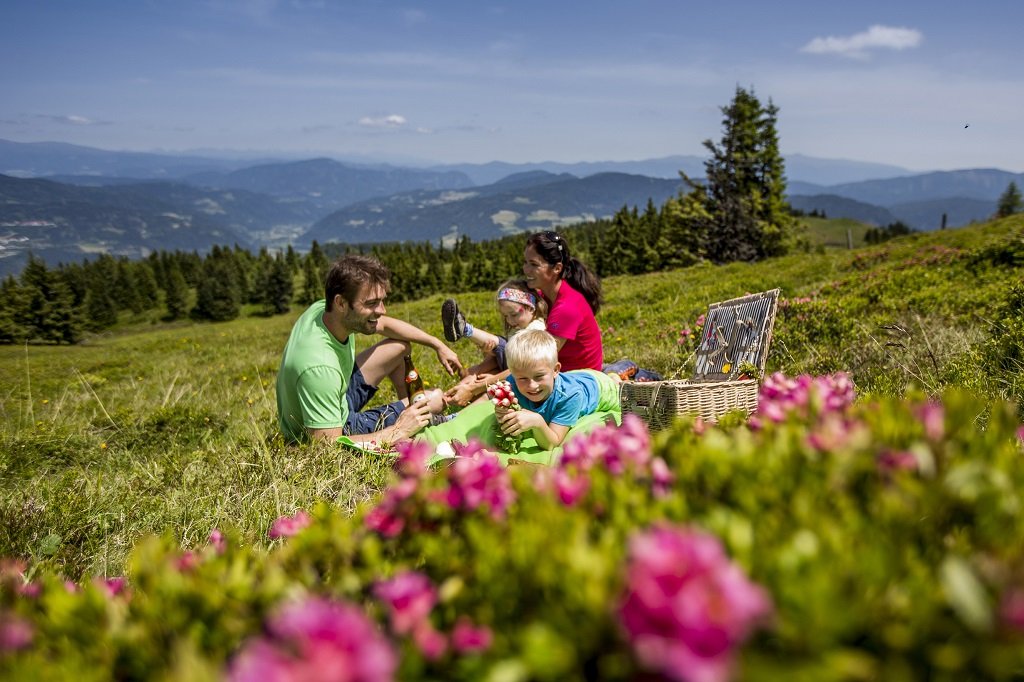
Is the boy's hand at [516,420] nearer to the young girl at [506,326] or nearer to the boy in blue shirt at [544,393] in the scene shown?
the boy in blue shirt at [544,393]

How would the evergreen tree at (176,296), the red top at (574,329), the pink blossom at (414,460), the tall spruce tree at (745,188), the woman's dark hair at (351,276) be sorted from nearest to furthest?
the pink blossom at (414,460)
the woman's dark hair at (351,276)
the red top at (574,329)
the tall spruce tree at (745,188)
the evergreen tree at (176,296)

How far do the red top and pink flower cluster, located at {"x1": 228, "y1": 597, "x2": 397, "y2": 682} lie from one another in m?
5.29

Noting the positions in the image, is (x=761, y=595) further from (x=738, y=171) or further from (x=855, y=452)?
(x=738, y=171)

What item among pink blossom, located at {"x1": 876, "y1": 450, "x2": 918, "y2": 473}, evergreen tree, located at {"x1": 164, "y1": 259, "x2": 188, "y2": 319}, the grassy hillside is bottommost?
evergreen tree, located at {"x1": 164, "y1": 259, "x2": 188, "y2": 319}

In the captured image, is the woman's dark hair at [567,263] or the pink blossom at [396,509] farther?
the woman's dark hair at [567,263]

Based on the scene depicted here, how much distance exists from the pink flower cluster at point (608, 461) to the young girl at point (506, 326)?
13.9ft

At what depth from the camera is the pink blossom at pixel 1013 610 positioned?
830 millimetres

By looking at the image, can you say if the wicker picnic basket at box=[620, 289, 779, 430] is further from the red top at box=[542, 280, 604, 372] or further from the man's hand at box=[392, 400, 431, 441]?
the man's hand at box=[392, 400, 431, 441]

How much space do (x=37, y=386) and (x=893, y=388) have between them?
2007 centimetres

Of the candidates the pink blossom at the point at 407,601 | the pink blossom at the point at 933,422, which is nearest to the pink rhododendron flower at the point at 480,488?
the pink blossom at the point at 407,601

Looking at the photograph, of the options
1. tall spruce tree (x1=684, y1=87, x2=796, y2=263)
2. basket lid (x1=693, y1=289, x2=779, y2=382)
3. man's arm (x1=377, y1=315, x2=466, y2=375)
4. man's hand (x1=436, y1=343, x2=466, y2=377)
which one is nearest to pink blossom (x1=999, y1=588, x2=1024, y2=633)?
basket lid (x1=693, y1=289, x2=779, y2=382)

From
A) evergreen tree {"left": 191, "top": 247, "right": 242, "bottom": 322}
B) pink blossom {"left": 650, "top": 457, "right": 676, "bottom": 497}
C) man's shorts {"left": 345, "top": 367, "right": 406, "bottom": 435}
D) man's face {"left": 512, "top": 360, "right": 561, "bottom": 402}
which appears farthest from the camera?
evergreen tree {"left": 191, "top": 247, "right": 242, "bottom": 322}

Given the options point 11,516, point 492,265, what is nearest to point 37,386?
point 11,516

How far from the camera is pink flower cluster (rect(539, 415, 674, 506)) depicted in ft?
4.90
